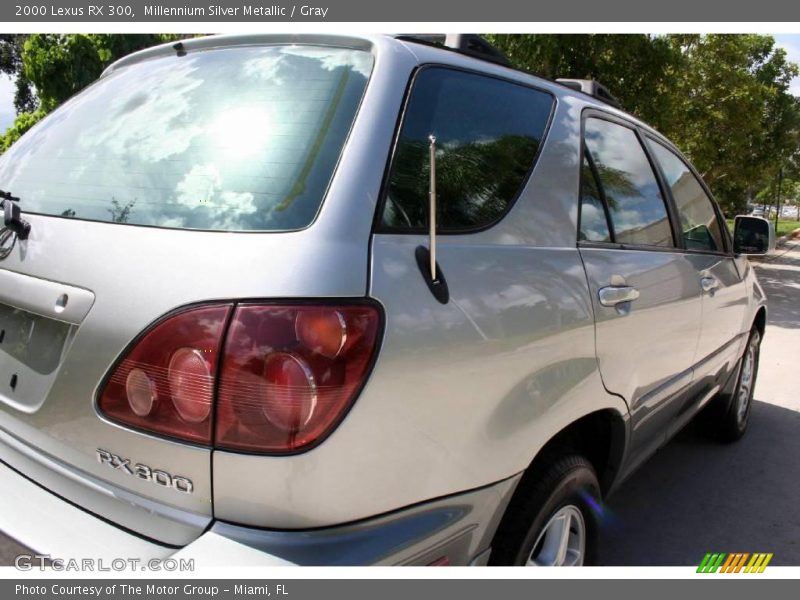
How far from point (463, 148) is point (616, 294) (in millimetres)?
796

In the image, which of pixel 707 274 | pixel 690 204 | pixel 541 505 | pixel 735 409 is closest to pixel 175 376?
pixel 541 505

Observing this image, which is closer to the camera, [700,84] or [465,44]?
[465,44]

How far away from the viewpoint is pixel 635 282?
2.27m

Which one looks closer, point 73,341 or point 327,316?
point 327,316

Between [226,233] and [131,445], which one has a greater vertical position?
[226,233]

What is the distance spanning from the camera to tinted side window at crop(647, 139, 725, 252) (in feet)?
10.1

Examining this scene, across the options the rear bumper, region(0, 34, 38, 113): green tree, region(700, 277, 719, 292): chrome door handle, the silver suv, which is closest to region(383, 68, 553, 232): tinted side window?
the silver suv

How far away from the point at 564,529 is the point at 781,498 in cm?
226

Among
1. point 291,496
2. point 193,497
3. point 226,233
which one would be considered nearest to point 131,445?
point 193,497

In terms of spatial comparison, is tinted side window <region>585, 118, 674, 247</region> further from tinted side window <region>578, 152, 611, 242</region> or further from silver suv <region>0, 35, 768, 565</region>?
silver suv <region>0, 35, 768, 565</region>

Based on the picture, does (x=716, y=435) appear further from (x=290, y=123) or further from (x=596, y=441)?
(x=290, y=123)

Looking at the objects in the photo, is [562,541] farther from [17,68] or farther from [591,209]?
[17,68]

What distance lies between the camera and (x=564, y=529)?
199 cm

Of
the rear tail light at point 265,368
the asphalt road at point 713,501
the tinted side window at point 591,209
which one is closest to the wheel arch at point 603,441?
the tinted side window at point 591,209
